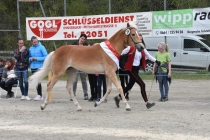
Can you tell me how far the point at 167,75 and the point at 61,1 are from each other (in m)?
14.4

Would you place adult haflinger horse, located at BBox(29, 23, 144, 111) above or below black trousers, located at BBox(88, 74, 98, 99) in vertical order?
above

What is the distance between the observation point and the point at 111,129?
9.48 m

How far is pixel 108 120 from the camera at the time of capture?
10594 mm

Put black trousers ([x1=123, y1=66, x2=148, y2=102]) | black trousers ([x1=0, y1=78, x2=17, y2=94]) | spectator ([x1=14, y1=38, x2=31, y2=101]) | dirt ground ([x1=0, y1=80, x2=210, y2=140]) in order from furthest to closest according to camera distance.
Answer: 1. black trousers ([x1=0, y1=78, x2=17, y2=94])
2. spectator ([x1=14, y1=38, x2=31, y2=101])
3. black trousers ([x1=123, y1=66, x2=148, y2=102])
4. dirt ground ([x1=0, y1=80, x2=210, y2=140])

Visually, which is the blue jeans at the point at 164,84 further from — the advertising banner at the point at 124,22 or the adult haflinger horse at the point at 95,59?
the advertising banner at the point at 124,22

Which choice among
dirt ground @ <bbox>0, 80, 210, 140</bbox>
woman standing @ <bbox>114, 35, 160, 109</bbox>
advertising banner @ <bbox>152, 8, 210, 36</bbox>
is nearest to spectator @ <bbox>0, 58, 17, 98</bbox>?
dirt ground @ <bbox>0, 80, 210, 140</bbox>

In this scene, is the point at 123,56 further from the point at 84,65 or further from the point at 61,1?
the point at 61,1

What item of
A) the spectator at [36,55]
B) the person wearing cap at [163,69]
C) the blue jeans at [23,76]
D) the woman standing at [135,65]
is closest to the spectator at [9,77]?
the blue jeans at [23,76]

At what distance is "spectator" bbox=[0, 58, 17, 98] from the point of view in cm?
1574

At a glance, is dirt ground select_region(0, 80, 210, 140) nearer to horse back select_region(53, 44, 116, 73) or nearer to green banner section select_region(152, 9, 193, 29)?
horse back select_region(53, 44, 116, 73)

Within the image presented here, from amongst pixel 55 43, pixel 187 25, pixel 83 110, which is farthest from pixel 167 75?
pixel 55 43

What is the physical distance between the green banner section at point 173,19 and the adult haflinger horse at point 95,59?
6.24m

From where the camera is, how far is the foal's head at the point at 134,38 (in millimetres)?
11914

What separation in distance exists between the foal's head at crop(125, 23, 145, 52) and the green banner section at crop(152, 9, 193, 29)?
6300 mm
